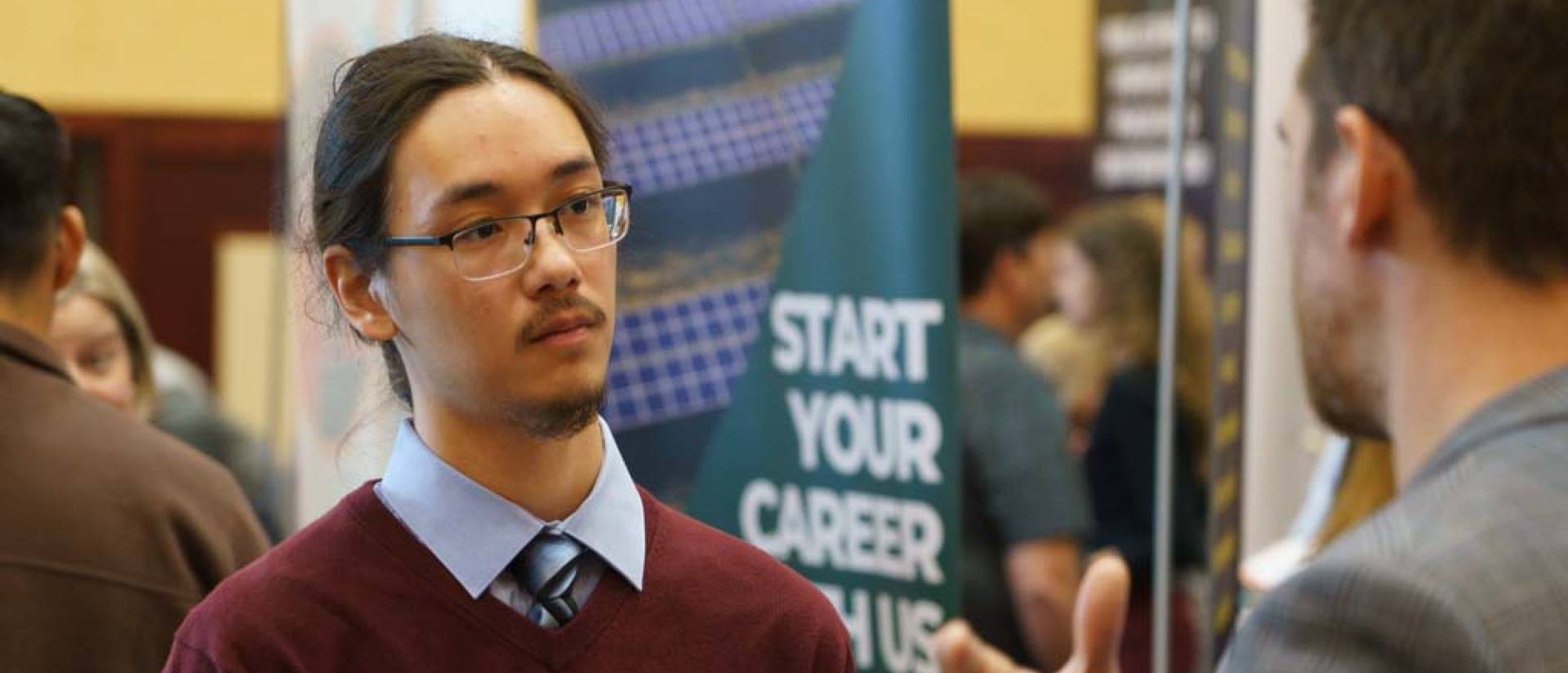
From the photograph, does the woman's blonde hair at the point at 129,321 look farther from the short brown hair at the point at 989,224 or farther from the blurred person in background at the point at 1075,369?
the blurred person in background at the point at 1075,369

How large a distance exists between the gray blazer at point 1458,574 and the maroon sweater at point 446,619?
0.53 m

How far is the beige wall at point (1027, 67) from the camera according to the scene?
8.07 meters

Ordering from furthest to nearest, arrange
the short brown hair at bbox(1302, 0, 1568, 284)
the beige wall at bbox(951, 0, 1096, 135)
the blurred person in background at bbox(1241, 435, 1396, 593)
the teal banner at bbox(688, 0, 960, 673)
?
the beige wall at bbox(951, 0, 1096, 135)
the blurred person in background at bbox(1241, 435, 1396, 593)
the teal banner at bbox(688, 0, 960, 673)
the short brown hair at bbox(1302, 0, 1568, 284)

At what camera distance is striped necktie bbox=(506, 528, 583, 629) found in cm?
155

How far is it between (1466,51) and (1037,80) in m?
7.16

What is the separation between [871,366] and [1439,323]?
130 cm

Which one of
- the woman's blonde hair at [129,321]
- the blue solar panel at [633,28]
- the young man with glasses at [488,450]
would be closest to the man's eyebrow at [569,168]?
the young man with glasses at [488,450]

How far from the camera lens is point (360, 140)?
5.22 ft

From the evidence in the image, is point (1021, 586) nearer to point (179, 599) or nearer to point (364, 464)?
point (364, 464)

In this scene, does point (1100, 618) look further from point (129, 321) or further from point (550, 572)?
point (129, 321)

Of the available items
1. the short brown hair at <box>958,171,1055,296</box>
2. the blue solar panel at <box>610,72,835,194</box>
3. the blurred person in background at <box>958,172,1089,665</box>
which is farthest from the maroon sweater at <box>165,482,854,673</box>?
the short brown hair at <box>958,171,1055,296</box>

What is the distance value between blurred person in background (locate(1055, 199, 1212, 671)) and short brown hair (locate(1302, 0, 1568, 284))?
319 centimetres

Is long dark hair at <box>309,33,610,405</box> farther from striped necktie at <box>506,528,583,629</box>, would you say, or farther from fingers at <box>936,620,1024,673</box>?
fingers at <box>936,620,1024,673</box>

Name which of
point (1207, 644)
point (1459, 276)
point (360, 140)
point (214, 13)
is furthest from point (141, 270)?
point (1459, 276)
